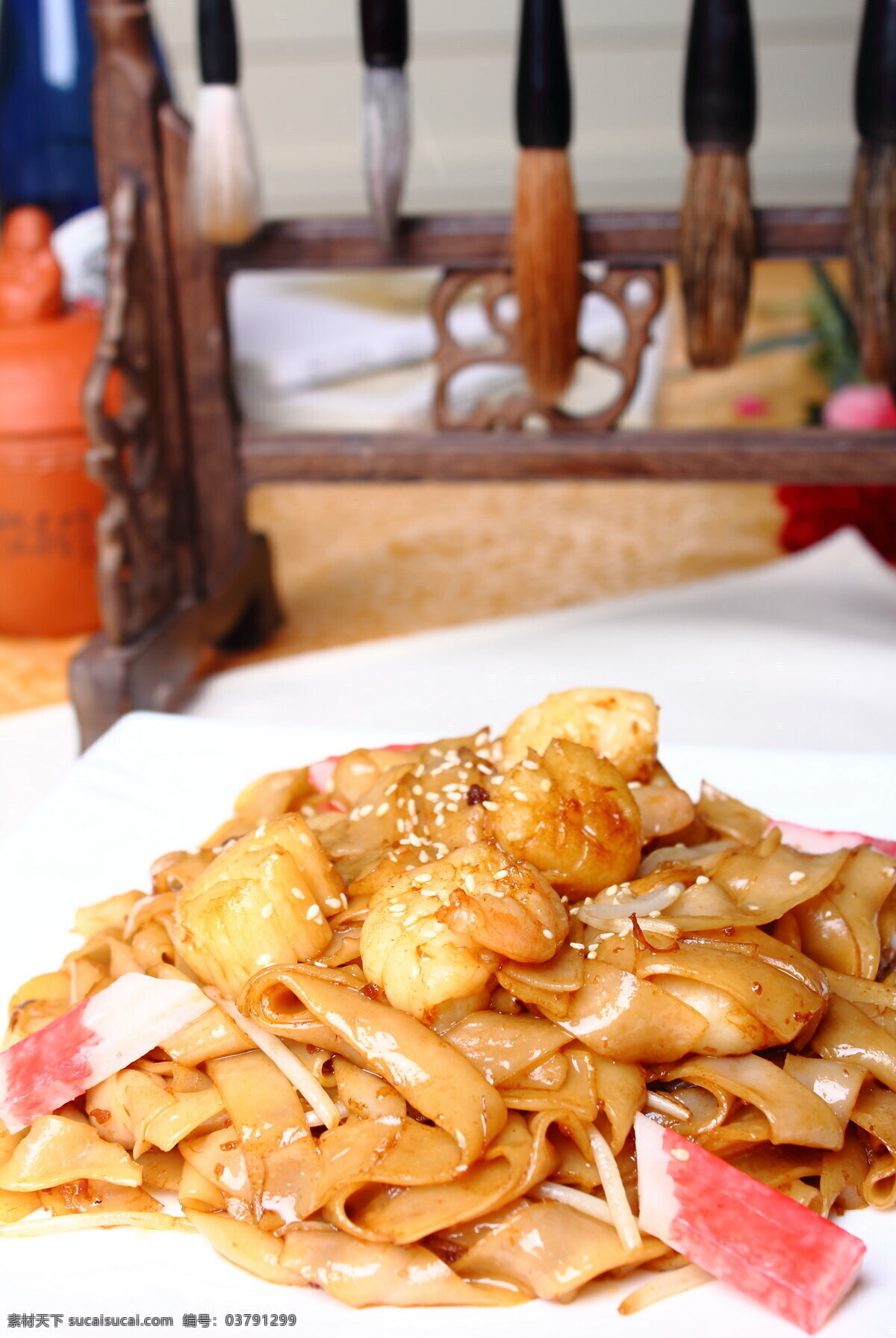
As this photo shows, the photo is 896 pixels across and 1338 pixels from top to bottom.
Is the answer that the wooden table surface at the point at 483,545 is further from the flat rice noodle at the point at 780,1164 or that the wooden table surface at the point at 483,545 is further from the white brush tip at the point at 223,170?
the flat rice noodle at the point at 780,1164

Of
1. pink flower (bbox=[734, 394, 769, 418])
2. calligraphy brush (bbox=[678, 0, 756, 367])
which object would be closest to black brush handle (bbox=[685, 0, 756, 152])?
calligraphy brush (bbox=[678, 0, 756, 367])

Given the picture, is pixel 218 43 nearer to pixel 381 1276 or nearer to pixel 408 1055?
pixel 408 1055

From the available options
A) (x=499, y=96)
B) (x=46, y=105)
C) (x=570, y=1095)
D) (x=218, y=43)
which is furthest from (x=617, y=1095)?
(x=499, y=96)

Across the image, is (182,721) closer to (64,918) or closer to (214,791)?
(214,791)

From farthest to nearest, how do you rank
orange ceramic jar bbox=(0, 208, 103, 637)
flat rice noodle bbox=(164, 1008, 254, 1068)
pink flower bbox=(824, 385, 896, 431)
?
1. pink flower bbox=(824, 385, 896, 431)
2. orange ceramic jar bbox=(0, 208, 103, 637)
3. flat rice noodle bbox=(164, 1008, 254, 1068)

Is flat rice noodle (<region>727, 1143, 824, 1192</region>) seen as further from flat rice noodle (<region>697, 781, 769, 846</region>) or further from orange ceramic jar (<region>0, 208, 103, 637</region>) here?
orange ceramic jar (<region>0, 208, 103, 637</region>)
